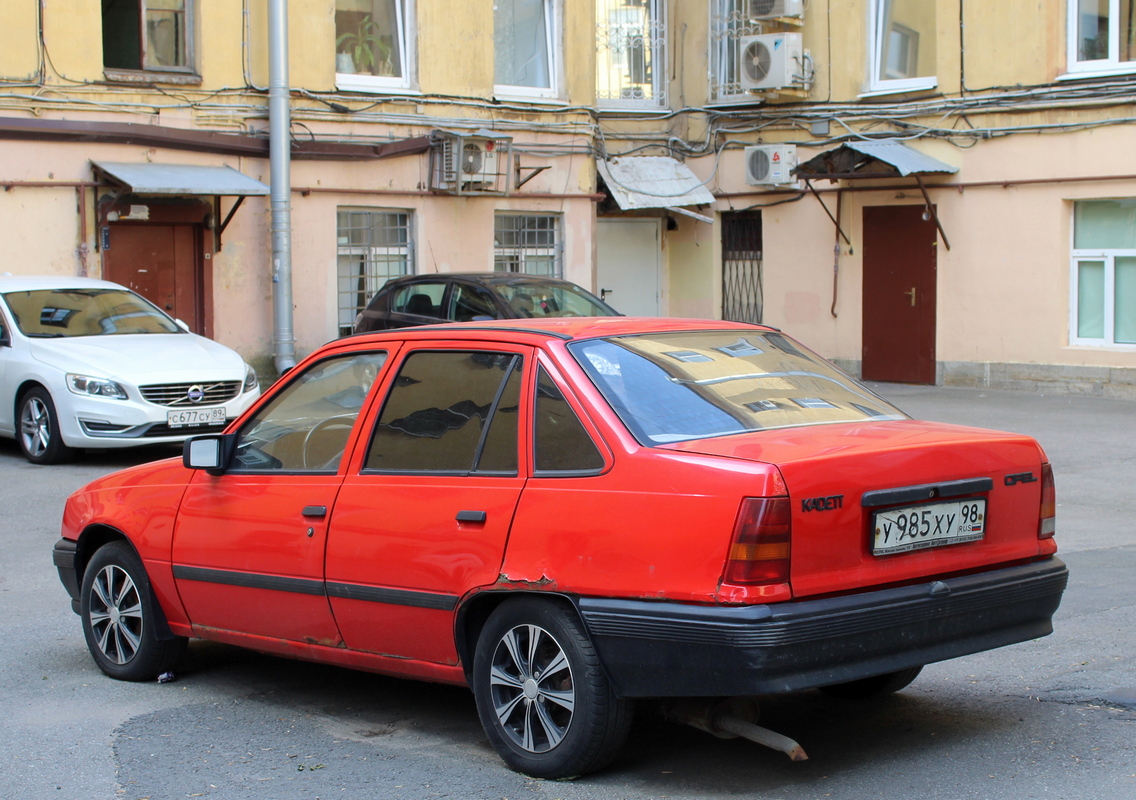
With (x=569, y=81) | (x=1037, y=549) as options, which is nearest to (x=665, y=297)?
(x=569, y=81)

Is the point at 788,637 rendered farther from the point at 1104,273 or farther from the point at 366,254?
the point at 366,254

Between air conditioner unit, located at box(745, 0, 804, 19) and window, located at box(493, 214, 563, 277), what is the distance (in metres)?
4.31

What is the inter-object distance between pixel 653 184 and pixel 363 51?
16.7ft

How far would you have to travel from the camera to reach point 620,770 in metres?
4.46

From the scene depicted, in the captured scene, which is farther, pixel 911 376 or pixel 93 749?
pixel 911 376

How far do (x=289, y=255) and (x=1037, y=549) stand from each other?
564 inches

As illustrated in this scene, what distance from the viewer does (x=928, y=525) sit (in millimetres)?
4309

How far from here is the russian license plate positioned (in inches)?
165

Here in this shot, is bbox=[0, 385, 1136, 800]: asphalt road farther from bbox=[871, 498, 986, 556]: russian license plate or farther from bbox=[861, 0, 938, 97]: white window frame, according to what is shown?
bbox=[861, 0, 938, 97]: white window frame

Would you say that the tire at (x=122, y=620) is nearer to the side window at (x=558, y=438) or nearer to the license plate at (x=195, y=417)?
the side window at (x=558, y=438)

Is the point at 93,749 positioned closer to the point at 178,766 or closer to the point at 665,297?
the point at 178,766

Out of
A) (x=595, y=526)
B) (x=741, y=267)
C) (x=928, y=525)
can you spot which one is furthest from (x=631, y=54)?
(x=595, y=526)

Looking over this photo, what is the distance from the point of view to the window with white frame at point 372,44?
18.6m

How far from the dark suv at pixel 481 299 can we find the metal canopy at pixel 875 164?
474 cm
